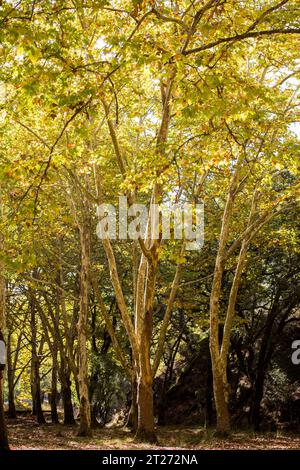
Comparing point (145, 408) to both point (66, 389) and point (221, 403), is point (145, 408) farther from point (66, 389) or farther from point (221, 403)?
point (66, 389)

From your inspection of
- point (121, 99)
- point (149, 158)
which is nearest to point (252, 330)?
point (121, 99)

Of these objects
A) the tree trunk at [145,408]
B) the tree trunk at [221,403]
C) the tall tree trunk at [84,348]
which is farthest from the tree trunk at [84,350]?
the tree trunk at [221,403]

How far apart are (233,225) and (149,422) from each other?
8.27 metres

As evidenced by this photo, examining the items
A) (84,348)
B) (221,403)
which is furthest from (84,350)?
(221,403)

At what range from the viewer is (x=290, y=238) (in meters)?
17.4

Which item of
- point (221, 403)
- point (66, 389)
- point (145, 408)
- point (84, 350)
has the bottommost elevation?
point (66, 389)

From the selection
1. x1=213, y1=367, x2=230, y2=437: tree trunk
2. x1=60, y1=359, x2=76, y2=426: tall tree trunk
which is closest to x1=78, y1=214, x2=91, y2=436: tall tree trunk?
x1=213, y1=367, x2=230, y2=437: tree trunk

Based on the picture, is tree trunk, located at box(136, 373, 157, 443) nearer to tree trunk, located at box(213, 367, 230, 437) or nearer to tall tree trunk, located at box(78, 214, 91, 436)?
tree trunk, located at box(213, 367, 230, 437)

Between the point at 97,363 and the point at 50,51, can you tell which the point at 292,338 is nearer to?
the point at 97,363

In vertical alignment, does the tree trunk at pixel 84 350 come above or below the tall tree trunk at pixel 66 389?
above

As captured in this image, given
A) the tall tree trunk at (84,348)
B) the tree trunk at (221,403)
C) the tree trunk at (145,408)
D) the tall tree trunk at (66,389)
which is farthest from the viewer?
the tall tree trunk at (66,389)

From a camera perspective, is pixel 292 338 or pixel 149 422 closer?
pixel 149 422

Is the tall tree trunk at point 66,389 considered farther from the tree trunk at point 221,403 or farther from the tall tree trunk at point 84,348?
the tree trunk at point 221,403

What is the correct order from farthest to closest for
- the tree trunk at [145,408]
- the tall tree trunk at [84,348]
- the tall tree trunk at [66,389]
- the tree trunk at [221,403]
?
the tall tree trunk at [66,389] < the tall tree trunk at [84,348] < the tree trunk at [221,403] < the tree trunk at [145,408]
